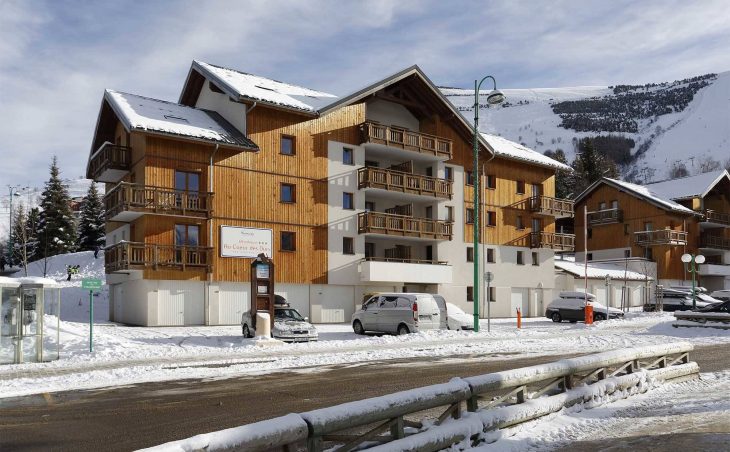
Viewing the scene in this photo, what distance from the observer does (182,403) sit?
10.8 m

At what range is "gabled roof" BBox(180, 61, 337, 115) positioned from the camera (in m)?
36.4

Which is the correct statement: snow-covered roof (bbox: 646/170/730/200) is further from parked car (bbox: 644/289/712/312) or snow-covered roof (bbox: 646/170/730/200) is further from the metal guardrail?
the metal guardrail

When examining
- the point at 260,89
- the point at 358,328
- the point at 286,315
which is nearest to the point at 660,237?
the point at 260,89

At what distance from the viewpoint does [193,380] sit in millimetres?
14016

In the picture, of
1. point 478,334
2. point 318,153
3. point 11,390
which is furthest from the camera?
point 318,153

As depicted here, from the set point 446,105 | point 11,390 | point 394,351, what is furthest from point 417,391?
point 446,105

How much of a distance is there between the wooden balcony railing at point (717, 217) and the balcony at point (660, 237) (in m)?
5.57

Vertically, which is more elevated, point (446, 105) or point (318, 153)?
point (446, 105)

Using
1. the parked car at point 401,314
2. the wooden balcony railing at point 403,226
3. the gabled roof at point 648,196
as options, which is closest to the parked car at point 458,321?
the parked car at point 401,314

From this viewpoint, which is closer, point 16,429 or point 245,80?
point 16,429

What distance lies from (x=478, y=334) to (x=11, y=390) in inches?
737

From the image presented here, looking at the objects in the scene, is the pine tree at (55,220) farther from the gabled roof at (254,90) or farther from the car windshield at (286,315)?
the car windshield at (286,315)

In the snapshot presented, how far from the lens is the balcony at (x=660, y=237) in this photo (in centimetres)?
6138

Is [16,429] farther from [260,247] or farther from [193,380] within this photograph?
[260,247]
